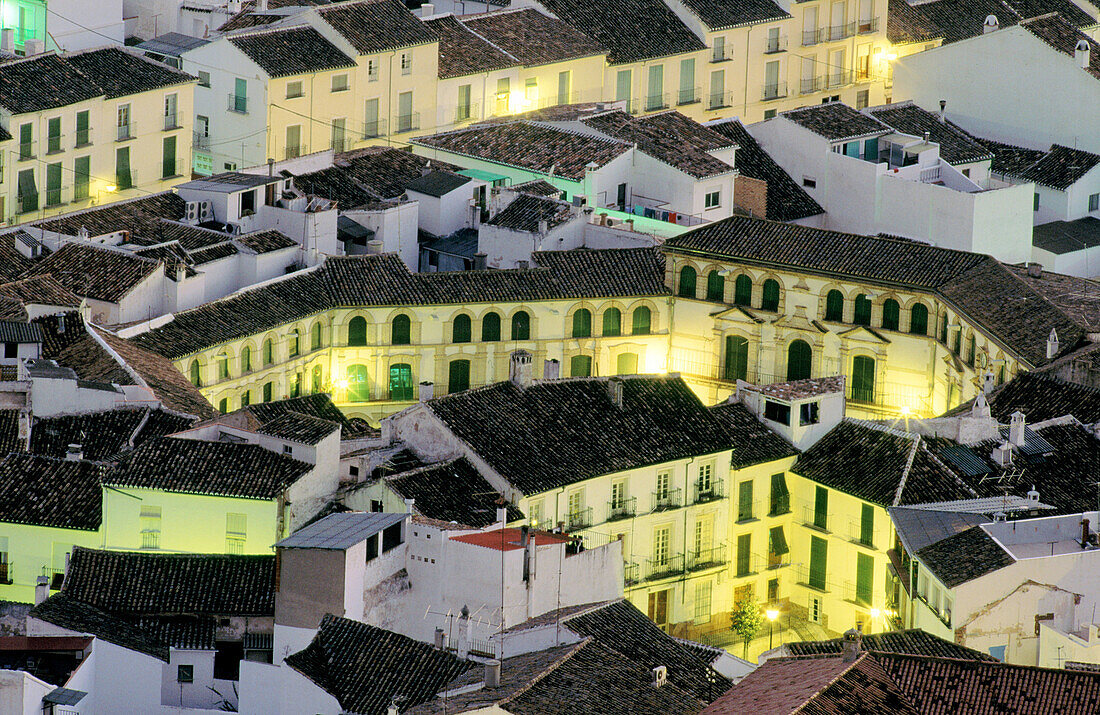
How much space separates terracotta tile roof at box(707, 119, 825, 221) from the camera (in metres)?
116

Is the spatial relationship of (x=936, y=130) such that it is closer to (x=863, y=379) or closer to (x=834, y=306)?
(x=834, y=306)

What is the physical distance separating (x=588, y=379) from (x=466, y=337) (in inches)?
459

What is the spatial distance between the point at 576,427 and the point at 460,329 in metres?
14.0

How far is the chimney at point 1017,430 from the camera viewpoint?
88312 mm

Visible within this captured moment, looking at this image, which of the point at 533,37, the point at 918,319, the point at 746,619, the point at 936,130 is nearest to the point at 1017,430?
the point at 746,619

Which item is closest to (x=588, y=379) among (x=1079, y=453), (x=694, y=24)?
(x=1079, y=453)

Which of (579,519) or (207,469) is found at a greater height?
(207,469)

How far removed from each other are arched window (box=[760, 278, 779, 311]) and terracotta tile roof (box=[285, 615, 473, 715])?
111 feet

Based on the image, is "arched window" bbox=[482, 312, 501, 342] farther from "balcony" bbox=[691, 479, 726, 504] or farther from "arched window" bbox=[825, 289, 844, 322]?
"balcony" bbox=[691, 479, 726, 504]

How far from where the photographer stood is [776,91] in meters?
132

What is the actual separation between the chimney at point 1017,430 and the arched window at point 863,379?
14053 millimetres

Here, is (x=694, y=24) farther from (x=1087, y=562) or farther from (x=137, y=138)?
(x=1087, y=562)

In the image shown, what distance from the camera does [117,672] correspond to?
74188mm

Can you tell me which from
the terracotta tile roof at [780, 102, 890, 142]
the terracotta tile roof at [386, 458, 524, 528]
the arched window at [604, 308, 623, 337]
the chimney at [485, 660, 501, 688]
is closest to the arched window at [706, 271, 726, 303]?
the arched window at [604, 308, 623, 337]
